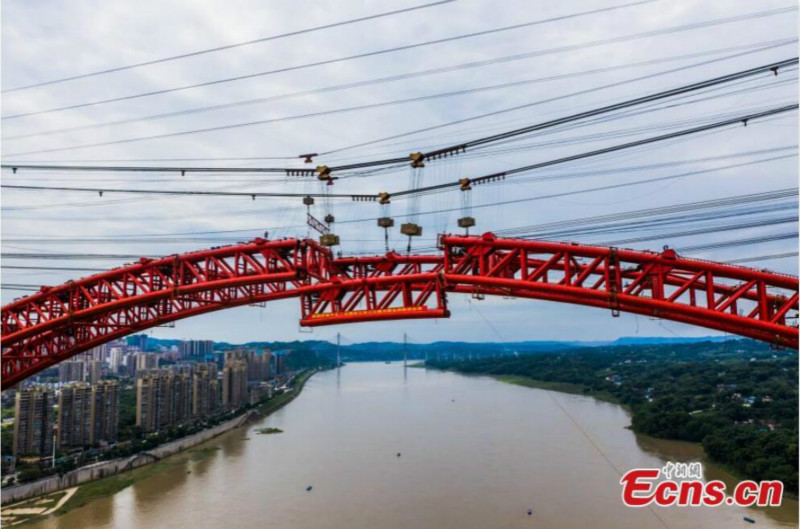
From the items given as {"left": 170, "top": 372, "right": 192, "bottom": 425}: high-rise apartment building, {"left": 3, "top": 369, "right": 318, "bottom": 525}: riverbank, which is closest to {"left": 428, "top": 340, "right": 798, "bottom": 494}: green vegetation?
{"left": 3, "top": 369, "right": 318, "bottom": 525}: riverbank

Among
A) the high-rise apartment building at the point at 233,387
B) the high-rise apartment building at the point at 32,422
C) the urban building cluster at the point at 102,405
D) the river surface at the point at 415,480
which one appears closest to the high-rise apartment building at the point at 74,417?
the urban building cluster at the point at 102,405

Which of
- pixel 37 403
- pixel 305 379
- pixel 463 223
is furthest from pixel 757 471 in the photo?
pixel 305 379

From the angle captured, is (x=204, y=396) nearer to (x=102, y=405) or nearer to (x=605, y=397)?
(x=102, y=405)

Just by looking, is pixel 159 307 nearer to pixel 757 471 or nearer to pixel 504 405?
pixel 757 471

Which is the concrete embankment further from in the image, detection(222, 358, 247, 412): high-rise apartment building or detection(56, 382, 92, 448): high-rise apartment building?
detection(222, 358, 247, 412): high-rise apartment building

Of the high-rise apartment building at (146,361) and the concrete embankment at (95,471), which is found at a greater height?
the high-rise apartment building at (146,361)

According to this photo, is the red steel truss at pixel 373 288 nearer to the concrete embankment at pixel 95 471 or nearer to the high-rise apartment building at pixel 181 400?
the concrete embankment at pixel 95 471

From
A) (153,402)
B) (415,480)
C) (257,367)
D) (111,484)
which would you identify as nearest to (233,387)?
(153,402)
